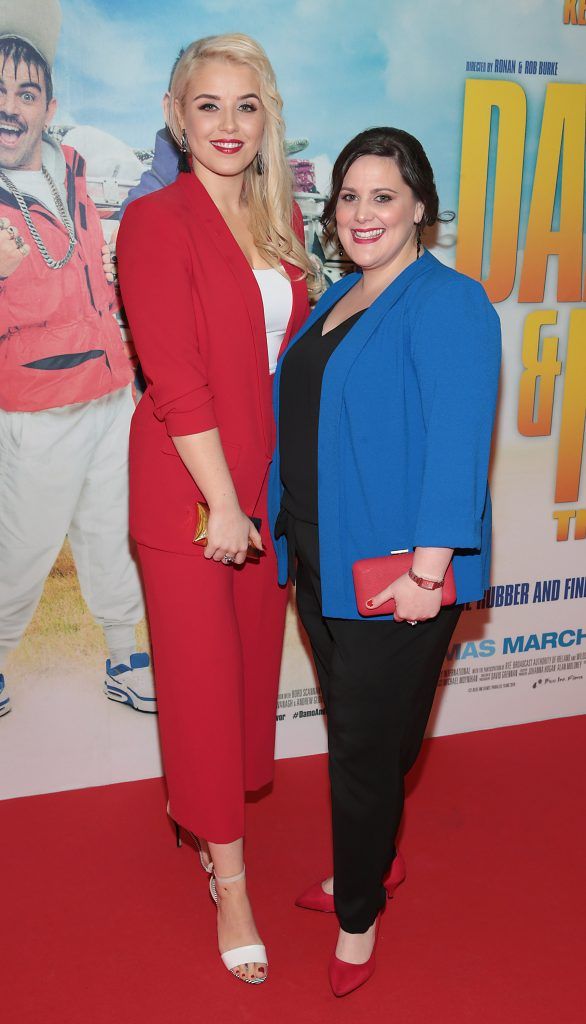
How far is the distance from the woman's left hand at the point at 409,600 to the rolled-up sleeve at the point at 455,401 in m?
0.10

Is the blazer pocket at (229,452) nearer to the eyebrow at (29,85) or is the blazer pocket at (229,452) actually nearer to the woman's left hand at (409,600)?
the woman's left hand at (409,600)

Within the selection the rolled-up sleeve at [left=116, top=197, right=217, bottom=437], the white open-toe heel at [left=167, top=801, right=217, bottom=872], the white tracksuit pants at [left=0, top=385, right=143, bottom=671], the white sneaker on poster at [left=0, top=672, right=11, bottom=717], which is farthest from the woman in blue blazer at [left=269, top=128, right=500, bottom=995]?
the white sneaker on poster at [left=0, top=672, right=11, bottom=717]

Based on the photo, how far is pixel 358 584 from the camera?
178 centimetres

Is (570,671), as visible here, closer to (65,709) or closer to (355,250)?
(65,709)

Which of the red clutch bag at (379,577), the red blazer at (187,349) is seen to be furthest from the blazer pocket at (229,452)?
the red clutch bag at (379,577)

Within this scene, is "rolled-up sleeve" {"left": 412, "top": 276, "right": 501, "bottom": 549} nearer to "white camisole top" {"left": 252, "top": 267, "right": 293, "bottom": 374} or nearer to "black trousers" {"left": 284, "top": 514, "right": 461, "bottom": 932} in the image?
"black trousers" {"left": 284, "top": 514, "right": 461, "bottom": 932}

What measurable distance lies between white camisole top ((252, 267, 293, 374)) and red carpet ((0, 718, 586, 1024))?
135 centimetres

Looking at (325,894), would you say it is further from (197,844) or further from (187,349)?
(187,349)

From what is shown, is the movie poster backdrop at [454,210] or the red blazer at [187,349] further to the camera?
the movie poster backdrop at [454,210]

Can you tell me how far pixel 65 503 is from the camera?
2629 millimetres

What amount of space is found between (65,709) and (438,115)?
81.0 inches

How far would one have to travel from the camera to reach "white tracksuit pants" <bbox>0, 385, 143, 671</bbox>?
8.41 feet

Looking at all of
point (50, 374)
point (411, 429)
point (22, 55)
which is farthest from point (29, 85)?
point (411, 429)

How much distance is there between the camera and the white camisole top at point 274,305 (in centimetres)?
202
